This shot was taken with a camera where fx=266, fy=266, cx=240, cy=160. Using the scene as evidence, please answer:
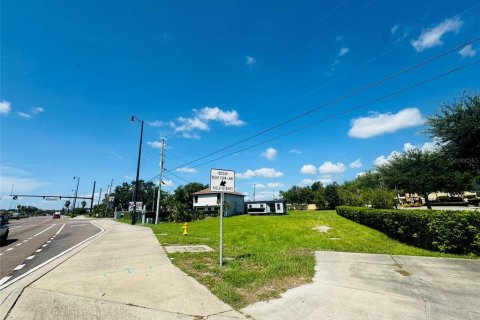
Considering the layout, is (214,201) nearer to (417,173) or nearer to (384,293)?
(417,173)

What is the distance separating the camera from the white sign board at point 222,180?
834 cm

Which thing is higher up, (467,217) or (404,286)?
(467,217)

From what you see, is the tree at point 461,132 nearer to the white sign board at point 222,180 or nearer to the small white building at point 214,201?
the white sign board at point 222,180

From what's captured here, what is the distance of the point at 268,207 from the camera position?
2162 inches

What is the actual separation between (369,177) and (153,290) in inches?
3006

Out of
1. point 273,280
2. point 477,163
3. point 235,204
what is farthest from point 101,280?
point 235,204

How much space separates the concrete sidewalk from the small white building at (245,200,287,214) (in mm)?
47500

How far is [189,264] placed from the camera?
8078mm

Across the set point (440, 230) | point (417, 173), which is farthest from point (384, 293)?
point (417, 173)

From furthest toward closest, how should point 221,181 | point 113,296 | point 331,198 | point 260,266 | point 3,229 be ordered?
point 331,198, point 3,229, point 221,181, point 260,266, point 113,296

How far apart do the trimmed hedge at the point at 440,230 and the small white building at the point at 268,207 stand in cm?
4040

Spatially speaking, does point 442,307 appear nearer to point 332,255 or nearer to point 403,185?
point 332,255

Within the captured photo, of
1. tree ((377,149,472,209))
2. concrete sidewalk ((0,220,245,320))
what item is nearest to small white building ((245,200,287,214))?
tree ((377,149,472,209))

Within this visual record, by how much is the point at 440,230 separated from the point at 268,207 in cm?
4578
